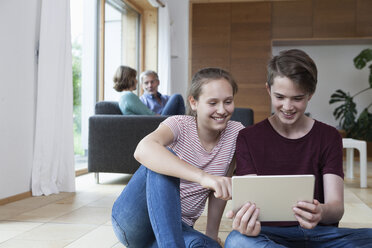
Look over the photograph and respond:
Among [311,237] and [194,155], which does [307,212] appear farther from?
[194,155]

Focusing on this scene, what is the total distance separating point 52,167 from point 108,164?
19.2 inches

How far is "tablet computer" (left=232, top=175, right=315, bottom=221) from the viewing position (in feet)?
3.21

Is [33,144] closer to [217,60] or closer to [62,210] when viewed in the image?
[62,210]

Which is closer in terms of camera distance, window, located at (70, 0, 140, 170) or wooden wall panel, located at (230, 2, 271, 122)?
window, located at (70, 0, 140, 170)

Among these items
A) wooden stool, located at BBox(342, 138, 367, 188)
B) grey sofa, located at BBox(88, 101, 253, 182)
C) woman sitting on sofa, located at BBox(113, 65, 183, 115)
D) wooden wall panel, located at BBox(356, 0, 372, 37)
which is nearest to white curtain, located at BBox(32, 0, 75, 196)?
grey sofa, located at BBox(88, 101, 253, 182)

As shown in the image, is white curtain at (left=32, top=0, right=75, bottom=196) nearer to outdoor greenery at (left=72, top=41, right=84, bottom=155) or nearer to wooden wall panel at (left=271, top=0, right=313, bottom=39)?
outdoor greenery at (left=72, top=41, right=84, bottom=155)

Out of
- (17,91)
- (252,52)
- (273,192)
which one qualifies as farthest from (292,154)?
(252,52)

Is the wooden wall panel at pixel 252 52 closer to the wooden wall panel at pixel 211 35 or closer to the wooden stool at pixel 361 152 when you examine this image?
the wooden wall panel at pixel 211 35

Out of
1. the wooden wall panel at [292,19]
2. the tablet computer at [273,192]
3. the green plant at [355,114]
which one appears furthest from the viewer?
the wooden wall panel at [292,19]

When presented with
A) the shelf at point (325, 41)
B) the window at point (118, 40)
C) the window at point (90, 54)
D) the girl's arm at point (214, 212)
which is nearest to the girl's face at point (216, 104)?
the girl's arm at point (214, 212)

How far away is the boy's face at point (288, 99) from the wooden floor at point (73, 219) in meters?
0.87

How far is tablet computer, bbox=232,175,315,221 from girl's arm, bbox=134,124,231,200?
0.07 m

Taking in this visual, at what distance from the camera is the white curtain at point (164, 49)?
590 cm

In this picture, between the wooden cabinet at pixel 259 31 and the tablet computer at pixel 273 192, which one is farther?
the wooden cabinet at pixel 259 31
